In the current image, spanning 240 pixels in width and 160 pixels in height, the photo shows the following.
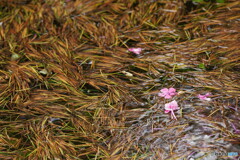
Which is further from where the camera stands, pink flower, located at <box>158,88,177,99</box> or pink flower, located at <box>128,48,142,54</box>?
pink flower, located at <box>128,48,142,54</box>

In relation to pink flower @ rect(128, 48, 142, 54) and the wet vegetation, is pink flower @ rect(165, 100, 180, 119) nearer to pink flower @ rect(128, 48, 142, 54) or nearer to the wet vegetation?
the wet vegetation

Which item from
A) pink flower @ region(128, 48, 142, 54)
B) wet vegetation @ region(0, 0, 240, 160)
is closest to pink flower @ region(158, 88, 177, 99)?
wet vegetation @ region(0, 0, 240, 160)

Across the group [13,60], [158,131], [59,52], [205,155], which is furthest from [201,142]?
[13,60]

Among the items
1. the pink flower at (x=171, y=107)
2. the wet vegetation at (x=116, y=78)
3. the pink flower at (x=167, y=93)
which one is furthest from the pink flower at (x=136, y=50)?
the pink flower at (x=171, y=107)

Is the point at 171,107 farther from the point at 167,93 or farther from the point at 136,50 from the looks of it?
the point at 136,50

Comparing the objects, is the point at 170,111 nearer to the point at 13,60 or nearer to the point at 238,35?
the point at 238,35
